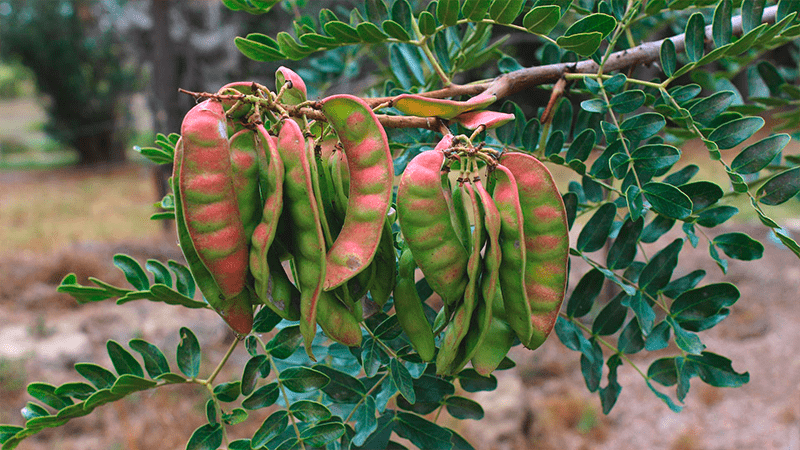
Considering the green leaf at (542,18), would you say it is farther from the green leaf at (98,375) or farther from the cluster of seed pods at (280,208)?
the green leaf at (98,375)

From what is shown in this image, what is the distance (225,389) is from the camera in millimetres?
763

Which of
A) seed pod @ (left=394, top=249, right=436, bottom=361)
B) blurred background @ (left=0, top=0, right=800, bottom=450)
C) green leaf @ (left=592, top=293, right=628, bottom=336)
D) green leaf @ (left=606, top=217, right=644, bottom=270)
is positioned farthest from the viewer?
blurred background @ (left=0, top=0, right=800, bottom=450)

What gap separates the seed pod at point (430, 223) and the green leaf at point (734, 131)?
1.54ft

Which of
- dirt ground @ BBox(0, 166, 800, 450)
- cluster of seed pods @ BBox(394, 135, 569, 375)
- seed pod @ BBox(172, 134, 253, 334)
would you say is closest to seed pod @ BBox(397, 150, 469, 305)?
cluster of seed pods @ BBox(394, 135, 569, 375)

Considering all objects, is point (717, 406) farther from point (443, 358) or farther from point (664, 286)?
point (443, 358)

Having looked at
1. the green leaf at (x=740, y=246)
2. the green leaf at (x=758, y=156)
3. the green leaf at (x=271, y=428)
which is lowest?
the green leaf at (x=271, y=428)

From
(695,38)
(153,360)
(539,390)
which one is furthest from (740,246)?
(539,390)

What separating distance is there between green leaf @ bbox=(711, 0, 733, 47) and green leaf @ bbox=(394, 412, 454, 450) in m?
0.70

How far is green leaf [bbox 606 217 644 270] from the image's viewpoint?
0.82 m

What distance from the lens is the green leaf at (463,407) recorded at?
0.86 meters

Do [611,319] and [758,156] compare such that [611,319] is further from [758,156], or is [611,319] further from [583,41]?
[583,41]

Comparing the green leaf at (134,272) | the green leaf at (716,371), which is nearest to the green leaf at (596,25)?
the green leaf at (716,371)

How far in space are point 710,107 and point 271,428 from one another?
0.75 meters

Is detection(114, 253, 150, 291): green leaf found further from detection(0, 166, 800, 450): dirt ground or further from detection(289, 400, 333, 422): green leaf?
detection(0, 166, 800, 450): dirt ground
